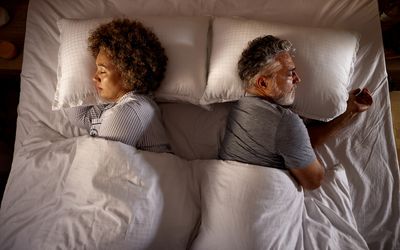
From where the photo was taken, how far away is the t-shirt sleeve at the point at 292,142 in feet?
3.35

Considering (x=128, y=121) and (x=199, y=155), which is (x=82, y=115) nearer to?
(x=128, y=121)

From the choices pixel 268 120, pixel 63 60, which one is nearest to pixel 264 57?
pixel 268 120

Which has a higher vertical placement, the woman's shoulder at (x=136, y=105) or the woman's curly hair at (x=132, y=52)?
the woman's curly hair at (x=132, y=52)

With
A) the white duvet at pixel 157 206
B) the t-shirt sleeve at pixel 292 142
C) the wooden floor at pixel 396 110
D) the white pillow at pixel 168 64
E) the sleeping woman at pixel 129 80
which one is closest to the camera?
the white duvet at pixel 157 206

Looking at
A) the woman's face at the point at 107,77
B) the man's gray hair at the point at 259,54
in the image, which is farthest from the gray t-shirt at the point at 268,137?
the woman's face at the point at 107,77

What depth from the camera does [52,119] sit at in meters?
1.32

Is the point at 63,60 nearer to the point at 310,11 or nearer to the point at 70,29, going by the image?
the point at 70,29

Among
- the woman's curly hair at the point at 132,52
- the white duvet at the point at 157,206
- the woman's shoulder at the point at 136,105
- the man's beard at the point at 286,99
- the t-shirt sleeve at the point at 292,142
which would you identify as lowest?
the white duvet at the point at 157,206

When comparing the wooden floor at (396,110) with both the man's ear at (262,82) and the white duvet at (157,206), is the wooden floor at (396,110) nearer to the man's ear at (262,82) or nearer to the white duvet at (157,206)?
the white duvet at (157,206)

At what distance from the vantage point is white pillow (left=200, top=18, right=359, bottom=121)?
1.19m

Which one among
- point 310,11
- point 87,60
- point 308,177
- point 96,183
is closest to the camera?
point 96,183

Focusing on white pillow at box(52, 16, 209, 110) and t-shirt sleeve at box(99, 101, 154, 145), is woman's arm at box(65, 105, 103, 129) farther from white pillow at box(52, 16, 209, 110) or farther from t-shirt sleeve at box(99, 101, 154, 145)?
t-shirt sleeve at box(99, 101, 154, 145)

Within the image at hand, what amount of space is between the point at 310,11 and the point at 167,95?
2.53ft

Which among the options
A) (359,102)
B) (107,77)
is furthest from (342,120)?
(107,77)
